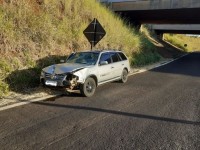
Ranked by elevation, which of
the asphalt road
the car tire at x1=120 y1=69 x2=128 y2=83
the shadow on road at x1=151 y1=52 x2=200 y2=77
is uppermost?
the car tire at x1=120 y1=69 x2=128 y2=83

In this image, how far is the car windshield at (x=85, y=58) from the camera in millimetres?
10312

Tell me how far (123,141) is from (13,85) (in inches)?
223

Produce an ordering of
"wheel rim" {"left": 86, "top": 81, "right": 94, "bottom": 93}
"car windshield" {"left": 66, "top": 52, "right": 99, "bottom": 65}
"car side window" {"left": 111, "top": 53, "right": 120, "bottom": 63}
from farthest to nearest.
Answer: "car side window" {"left": 111, "top": 53, "right": 120, "bottom": 63} → "car windshield" {"left": 66, "top": 52, "right": 99, "bottom": 65} → "wheel rim" {"left": 86, "top": 81, "right": 94, "bottom": 93}

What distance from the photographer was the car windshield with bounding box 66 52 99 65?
33.8 ft

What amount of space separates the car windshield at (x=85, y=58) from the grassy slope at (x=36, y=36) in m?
1.51

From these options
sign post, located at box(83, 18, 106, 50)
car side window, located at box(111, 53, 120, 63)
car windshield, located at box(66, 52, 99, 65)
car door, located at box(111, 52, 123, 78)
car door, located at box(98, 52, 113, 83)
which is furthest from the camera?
sign post, located at box(83, 18, 106, 50)

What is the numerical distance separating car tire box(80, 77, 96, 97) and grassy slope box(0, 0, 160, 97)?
7.57ft

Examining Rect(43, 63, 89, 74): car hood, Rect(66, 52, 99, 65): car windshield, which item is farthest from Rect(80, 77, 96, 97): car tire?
Rect(66, 52, 99, 65): car windshield

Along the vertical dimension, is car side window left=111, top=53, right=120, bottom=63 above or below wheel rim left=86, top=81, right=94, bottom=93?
above

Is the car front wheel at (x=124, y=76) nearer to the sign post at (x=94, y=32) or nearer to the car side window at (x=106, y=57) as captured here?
the car side window at (x=106, y=57)

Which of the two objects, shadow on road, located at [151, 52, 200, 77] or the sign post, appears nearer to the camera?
the sign post

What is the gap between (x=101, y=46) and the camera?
1755cm

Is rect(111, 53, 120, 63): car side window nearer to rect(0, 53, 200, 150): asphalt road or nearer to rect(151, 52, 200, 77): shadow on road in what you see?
rect(0, 53, 200, 150): asphalt road

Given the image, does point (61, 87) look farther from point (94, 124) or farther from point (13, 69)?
point (94, 124)
